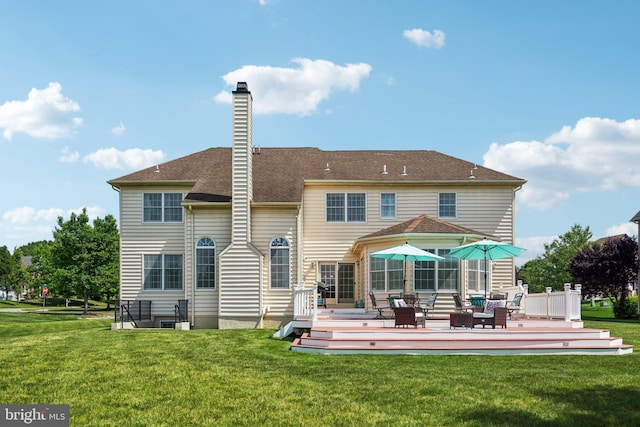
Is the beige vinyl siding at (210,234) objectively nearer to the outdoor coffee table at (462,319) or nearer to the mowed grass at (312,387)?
the mowed grass at (312,387)

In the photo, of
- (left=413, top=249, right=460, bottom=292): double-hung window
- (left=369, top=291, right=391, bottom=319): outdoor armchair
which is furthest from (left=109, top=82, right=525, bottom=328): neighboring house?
(left=369, top=291, right=391, bottom=319): outdoor armchair

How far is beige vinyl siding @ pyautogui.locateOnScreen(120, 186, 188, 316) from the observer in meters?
26.1

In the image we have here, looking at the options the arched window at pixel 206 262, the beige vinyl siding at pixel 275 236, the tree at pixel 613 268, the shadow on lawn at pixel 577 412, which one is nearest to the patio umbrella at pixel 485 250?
the beige vinyl siding at pixel 275 236

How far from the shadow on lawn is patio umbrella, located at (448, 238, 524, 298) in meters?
8.85

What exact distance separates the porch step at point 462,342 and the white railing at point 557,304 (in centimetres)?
265

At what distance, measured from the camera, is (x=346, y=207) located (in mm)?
27359

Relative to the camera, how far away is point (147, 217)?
26.6m

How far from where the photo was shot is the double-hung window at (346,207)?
27.3 m

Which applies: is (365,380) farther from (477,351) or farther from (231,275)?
(231,275)

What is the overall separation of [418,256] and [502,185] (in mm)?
8708

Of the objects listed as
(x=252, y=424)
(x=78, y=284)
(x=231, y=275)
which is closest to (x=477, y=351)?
(x=252, y=424)

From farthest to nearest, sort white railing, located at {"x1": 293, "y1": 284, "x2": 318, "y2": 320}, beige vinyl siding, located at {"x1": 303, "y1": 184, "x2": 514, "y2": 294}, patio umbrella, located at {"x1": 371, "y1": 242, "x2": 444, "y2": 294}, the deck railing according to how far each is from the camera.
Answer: beige vinyl siding, located at {"x1": 303, "y1": 184, "x2": 514, "y2": 294}
the deck railing
white railing, located at {"x1": 293, "y1": 284, "x2": 318, "y2": 320}
patio umbrella, located at {"x1": 371, "y1": 242, "x2": 444, "y2": 294}

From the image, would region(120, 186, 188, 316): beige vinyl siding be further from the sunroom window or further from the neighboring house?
the sunroom window

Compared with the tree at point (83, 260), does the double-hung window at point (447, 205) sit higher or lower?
higher
